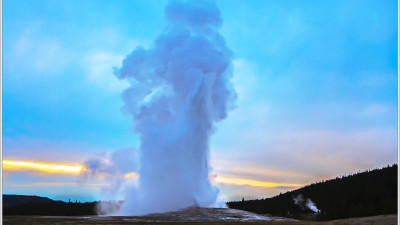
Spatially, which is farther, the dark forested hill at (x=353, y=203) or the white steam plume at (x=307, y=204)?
the white steam plume at (x=307, y=204)

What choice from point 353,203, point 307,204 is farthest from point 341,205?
point 307,204

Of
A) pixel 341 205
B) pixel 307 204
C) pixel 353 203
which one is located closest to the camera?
pixel 341 205

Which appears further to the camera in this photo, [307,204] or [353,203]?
[307,204]

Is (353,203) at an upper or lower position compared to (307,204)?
lower

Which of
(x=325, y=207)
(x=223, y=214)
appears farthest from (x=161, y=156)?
(x=325, y=207)

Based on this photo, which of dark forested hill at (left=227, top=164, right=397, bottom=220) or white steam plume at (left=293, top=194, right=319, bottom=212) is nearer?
dark forested hill at (left=227, top=164, right=397, bottom=220)

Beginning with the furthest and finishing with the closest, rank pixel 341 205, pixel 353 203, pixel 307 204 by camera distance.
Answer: pixel 307 204 → pixel 353 203 → pixel 341 205

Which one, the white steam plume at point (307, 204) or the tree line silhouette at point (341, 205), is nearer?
the tree line silhouette at point (341, 205)

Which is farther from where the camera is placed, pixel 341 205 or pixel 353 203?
pixel 353 203

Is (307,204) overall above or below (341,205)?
above

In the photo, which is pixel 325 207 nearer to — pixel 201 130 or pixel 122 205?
pixel 201 130

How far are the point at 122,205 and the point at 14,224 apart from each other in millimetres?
36232

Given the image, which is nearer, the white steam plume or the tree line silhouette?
the tree line silhouette

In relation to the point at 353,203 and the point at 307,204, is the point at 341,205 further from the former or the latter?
the point at 307,204
